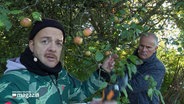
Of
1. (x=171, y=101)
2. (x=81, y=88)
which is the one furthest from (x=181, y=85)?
(x=81, y=88)

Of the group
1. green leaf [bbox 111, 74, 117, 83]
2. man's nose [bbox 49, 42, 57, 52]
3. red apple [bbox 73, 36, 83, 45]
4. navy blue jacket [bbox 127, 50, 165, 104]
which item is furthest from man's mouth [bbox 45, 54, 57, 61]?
navy blue jacket [bbox 127, 50, 165, 104]

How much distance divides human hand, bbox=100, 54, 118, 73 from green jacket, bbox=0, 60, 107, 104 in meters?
0.09

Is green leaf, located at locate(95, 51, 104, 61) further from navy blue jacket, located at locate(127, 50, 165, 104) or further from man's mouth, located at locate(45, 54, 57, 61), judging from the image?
navy blue jacket, located at locate(127, 50, 165, 104)

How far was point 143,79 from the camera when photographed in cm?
367

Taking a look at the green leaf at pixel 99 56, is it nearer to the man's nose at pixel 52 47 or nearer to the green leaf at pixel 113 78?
the green leaf at pixel 113 78

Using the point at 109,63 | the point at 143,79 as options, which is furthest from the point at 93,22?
the point at 109,63

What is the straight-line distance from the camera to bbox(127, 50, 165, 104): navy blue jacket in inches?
145

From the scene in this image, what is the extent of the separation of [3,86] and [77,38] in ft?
3.53

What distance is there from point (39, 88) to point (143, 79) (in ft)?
4.81

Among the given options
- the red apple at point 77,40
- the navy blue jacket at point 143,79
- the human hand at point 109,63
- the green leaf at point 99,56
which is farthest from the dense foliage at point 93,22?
the green leaf at point 99,56

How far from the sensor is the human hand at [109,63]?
2768 millimetres

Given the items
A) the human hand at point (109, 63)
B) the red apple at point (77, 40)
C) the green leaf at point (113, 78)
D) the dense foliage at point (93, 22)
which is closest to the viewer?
the green leaf at point (113, 78)

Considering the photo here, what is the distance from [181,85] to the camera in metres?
6.17

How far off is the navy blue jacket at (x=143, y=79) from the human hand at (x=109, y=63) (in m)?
0.89
